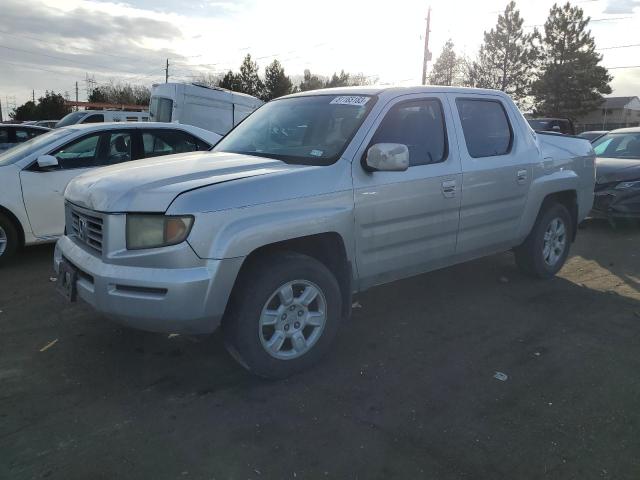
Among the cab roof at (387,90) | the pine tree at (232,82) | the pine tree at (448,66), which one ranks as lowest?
the cab roof at (387,90)

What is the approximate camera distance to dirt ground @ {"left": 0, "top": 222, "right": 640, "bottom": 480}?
2680 millimetres

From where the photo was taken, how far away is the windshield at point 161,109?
47.6 feet

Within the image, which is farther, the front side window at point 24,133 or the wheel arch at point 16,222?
the front side window at point 24,133

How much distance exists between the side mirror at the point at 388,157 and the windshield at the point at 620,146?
713 centimetres

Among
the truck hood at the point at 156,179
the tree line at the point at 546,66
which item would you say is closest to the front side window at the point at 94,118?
the truck hood at the point at 156,179

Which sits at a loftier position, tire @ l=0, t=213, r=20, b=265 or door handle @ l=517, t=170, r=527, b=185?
door handle @ l=517, t=170, r=527, b=185

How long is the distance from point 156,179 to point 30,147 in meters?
3.98

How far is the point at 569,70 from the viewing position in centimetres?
4706

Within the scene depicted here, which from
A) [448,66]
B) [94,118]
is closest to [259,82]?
[448,66]

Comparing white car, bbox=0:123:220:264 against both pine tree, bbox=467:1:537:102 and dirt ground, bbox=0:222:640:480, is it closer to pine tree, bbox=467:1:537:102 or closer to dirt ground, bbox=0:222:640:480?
dirt ground, bbox=0:222:640:480

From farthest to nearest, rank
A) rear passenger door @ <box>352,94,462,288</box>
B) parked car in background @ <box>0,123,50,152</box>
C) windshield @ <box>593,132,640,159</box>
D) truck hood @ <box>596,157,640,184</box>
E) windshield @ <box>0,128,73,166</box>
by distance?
parked car in background @ <box>0,123,50,152</box>
windshield @ <box>593,132,640,159</box>
truck hood @ <box>596,157,640,184</box>
windshield @ <box>0,128,73,166</box>
rear passenger door @ <box>352,94,462,288</box>

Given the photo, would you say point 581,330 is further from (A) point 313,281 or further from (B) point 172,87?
(B) point 172,87

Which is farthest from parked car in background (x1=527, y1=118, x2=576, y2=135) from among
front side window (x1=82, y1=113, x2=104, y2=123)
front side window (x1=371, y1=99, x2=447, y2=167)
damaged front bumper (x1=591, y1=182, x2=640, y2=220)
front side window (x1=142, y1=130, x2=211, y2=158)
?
front side window (x1=371, y1=99, x2=447, y2=167)

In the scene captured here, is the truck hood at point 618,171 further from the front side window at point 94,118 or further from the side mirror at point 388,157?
the front side window at point 94,118
